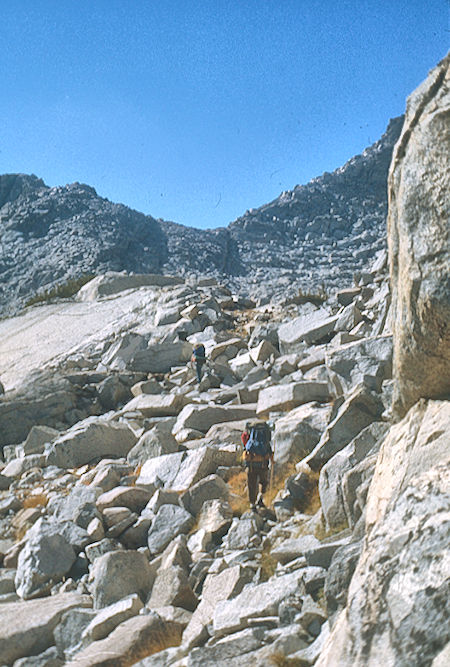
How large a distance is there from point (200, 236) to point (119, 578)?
75289mm

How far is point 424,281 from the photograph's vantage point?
3.67 metres

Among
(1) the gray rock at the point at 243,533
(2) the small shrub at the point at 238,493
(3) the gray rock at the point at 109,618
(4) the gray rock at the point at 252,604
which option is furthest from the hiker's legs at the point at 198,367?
(4) the gray rock at the point at 252,604

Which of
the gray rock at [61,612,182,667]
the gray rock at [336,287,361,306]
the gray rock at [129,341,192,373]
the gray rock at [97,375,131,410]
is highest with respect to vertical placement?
the gray rock at [336,287,361,306]

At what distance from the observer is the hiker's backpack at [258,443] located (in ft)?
29.6

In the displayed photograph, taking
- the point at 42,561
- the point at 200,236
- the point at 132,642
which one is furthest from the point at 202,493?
the point at 200,236

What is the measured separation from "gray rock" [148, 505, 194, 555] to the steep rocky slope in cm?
3926

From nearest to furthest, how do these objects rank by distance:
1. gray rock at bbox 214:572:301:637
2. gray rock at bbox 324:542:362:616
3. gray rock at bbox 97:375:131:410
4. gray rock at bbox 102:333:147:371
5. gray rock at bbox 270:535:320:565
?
gray rock at bbox 324:542:362:616 → gray rock at bbox 214:572:301:637 → gray rock at bbox 270:535:320:565 → gray rock at bbox 97:375:131:410 → gray rock at bbox 102:333:147:371

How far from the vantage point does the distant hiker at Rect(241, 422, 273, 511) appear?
8898mm

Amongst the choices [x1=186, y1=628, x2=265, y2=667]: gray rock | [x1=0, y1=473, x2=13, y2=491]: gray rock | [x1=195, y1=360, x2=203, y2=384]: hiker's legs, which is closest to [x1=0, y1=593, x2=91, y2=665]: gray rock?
[x1=186, y1=628, x2=265, y2=667]: gray rock

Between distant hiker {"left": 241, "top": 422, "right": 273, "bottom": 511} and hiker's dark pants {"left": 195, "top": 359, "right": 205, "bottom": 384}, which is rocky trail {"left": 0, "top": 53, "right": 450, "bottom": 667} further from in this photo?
hiker's dark pants {"left": 195, "top": 359, "right": 205, "bottom": 384}

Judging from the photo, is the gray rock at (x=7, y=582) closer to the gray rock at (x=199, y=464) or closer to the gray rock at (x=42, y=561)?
the gray rock at (x=42, y=561)

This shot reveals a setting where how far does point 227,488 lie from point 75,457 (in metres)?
5.65

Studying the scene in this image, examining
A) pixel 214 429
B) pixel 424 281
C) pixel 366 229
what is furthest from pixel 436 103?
pixel 366 229

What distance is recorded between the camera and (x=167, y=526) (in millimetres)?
8531
